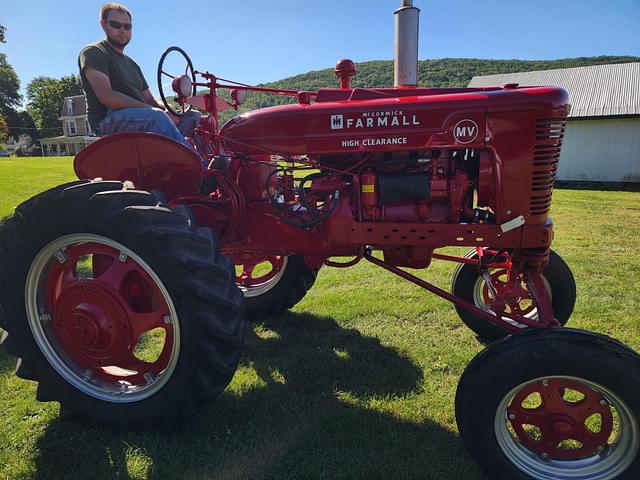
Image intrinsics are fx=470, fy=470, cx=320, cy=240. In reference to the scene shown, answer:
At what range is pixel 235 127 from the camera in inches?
109

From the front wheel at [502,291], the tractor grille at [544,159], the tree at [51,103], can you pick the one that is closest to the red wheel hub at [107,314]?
the tractor grille at [544,159]

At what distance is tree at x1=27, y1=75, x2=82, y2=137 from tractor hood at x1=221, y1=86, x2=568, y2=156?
68.0 metres

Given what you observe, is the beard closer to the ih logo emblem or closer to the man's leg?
the man's leg

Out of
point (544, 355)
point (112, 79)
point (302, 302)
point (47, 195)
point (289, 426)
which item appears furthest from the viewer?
point (302, 302)

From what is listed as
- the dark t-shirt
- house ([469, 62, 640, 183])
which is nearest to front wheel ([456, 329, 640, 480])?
the dark t-shirt

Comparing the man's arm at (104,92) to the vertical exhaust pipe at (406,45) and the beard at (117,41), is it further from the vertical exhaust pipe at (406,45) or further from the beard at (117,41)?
the vertical exhaust pipe at (406,45)

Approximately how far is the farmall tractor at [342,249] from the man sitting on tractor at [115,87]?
300 mm

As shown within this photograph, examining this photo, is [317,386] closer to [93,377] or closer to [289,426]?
[289,426]

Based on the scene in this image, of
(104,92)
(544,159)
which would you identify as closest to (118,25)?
(104,92)

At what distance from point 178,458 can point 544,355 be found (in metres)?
1.74

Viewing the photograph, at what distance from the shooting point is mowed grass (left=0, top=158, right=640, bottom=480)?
2.24 m

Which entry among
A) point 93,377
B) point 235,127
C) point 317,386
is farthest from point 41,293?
point 317,386

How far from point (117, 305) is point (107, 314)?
8 cm

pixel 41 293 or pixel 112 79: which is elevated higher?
pixel 112 79
